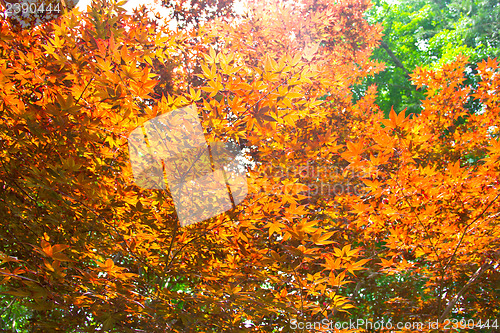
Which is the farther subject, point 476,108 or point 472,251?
point 476,108

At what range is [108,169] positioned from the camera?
91.6 inches

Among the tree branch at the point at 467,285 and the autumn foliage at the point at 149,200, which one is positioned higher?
the autumn foliage at the point at 149,200

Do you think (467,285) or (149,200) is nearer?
(149,200)

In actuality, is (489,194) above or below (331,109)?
below

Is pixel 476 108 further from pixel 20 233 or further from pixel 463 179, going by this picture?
pixel 20 233

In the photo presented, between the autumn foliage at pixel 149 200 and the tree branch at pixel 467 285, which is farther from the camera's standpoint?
the tree branch at pixel 467 285

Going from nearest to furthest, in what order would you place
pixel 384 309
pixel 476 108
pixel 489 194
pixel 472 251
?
1. pixel 489 194
2. pixel 472 251
3. pixel 384 309
4. pixel 476 108

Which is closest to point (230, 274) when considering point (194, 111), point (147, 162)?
point (147, 162)

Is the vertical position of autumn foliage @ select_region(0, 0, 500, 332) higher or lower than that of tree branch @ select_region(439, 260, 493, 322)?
higher

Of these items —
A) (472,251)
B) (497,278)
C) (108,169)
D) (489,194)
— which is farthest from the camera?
(497,278)

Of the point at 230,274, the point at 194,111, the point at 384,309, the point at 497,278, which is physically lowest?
the point at 384,309

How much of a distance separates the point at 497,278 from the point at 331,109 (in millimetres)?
3475

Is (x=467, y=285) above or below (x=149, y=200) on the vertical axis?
below

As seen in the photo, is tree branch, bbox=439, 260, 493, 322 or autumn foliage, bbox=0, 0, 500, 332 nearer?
autumn foliage, bbox=0, 0, 500, 332
